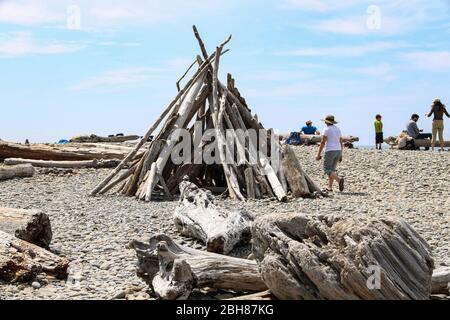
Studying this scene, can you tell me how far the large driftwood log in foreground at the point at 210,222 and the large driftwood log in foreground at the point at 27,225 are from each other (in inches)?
74.7

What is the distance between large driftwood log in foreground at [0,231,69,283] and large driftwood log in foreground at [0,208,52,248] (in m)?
0.63

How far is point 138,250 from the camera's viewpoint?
646cm

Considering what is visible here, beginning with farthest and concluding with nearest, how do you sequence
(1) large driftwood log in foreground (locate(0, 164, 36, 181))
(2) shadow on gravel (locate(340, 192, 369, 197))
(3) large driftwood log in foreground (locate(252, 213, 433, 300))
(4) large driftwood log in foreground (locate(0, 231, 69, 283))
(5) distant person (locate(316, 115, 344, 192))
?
(1) large driftwood log in foreground (locate(0, 164, 36, 181))
(5) distant person (locate(316, 115, 344, 192))
(2) shadow on gravel (locate(340, 192, 369, 197))
(4) large driftwood log in foreground (locate(0, 231, 69, 283))
(3) large driftwood log in foreground (locate(252, 213, 433, 300))

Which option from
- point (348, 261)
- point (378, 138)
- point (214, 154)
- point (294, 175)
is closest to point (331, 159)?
point (294, 175)

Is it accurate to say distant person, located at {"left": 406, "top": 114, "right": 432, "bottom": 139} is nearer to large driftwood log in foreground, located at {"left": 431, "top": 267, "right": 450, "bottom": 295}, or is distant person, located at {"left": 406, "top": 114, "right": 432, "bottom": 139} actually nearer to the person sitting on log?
the person sitting on log

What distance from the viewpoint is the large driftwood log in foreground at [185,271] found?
596cm

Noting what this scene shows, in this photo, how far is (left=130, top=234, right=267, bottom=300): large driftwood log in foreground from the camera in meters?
5.96

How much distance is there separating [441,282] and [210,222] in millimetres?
3338

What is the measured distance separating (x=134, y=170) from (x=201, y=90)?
2.36 metres

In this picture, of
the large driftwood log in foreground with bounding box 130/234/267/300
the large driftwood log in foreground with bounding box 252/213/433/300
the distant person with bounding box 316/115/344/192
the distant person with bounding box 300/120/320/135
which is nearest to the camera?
the large driftwood log in foreground with bounding box 252/213/433/300

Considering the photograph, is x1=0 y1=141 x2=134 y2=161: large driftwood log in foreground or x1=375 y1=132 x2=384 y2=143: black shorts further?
x1=375 y1=132 x2=384 y2=143: black shorts

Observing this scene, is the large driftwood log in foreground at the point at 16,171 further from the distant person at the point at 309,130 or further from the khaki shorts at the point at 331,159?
the distant person at the point at 309,130

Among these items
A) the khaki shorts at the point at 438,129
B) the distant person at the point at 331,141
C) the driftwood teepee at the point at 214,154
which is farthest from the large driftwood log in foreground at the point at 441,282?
the khaki shorts at the point at 438,129

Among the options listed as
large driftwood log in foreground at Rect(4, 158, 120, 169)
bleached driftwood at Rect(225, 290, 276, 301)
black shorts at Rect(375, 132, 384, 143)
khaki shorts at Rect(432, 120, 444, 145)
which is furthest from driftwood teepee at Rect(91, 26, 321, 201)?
black shorts at Rect(375, 132, 384, 143)
